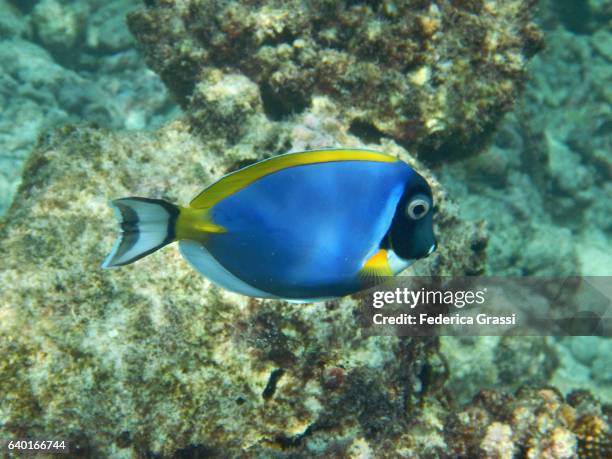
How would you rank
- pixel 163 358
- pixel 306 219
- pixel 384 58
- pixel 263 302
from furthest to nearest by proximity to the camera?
pixel 384 58, pixel 263 302, pixel 163 358, pixel 306 219

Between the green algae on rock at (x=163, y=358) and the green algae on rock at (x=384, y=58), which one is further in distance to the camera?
the green algae on rock at (x=384, y=58)

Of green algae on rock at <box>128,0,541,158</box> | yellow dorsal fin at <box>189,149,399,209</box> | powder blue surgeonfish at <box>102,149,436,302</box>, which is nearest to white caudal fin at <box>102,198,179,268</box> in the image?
powder blue surgeonfish at <box>102,149,436,302</box>

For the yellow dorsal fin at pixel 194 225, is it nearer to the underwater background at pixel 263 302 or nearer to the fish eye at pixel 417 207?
the fish eye at pixel 417 207

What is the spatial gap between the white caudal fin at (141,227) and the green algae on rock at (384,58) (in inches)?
108

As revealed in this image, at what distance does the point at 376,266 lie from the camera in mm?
1500

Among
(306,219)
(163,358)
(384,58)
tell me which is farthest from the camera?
(384,58)

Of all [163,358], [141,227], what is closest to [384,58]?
[163,358]

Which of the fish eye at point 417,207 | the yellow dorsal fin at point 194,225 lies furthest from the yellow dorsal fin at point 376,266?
the yellow dorsal fin at point 194,225

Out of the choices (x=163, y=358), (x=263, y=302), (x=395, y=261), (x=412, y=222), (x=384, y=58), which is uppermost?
(x=384, y=58)

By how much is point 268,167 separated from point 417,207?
521 millimetres

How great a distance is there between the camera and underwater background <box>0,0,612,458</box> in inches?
110

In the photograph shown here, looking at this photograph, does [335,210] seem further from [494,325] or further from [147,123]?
[147,123]

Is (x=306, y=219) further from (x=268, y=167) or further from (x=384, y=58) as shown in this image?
(x=384, y=58)

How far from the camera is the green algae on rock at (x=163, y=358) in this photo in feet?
8.96
